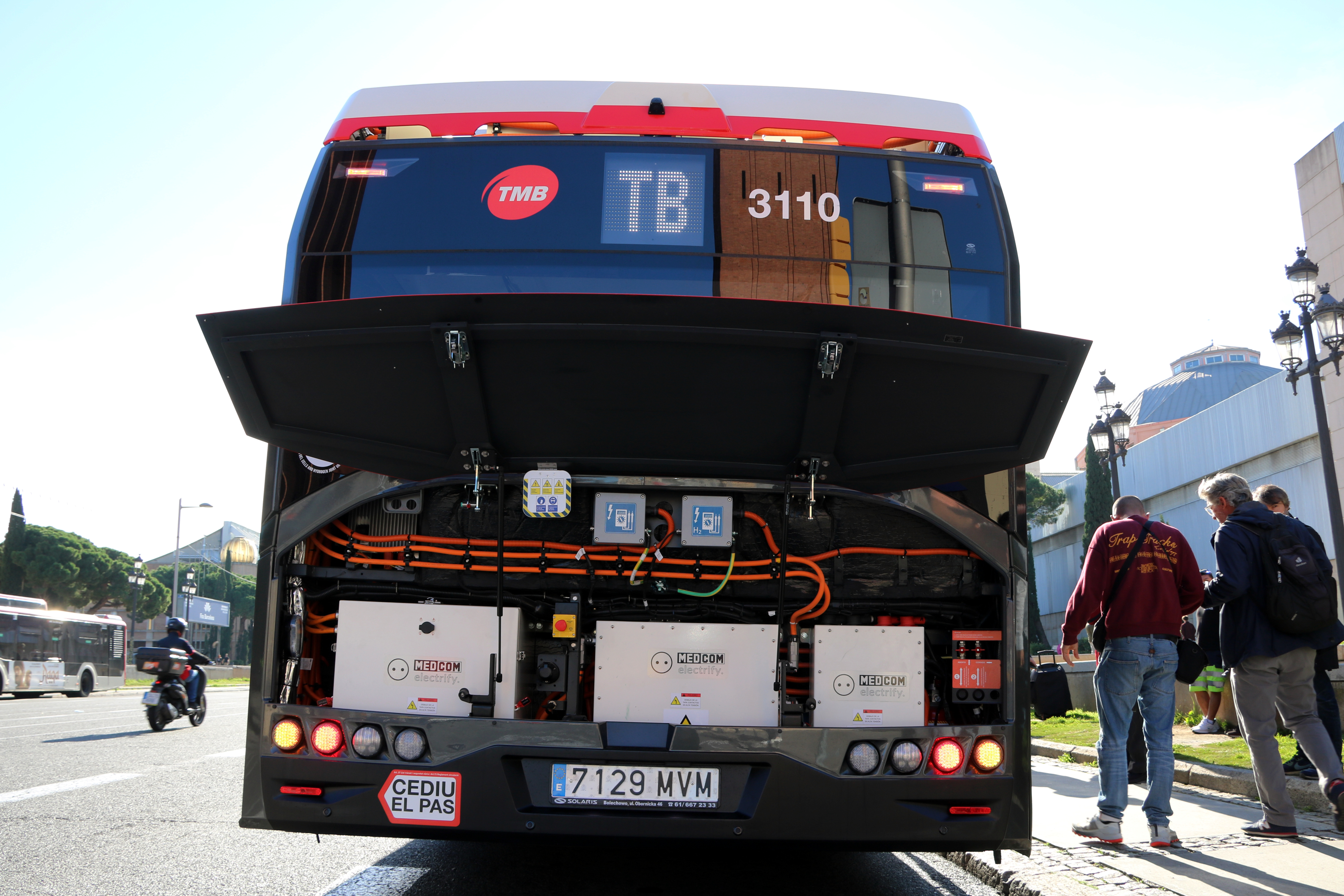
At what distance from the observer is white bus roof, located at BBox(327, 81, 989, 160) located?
3.95m

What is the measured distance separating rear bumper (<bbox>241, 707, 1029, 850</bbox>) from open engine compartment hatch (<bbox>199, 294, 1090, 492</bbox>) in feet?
2.83

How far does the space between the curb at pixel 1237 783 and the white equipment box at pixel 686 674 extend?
2531 millimetres

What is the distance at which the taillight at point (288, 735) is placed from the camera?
3.27m

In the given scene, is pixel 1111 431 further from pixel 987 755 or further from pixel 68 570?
pixel 68 570

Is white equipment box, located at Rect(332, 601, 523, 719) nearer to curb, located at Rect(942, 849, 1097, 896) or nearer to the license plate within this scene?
the license plate

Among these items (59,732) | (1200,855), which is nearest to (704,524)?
(1200,855)

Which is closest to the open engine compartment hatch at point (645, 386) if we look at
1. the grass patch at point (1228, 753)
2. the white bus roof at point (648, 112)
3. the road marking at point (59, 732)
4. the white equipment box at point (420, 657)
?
the white equipment box at point (420, 657)

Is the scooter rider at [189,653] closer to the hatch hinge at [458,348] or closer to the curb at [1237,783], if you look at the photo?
the curb at [1237,783]

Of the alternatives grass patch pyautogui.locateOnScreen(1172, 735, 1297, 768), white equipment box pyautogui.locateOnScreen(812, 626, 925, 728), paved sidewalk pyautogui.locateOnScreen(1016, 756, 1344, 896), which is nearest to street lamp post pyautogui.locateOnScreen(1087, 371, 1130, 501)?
grass patch pyautogui.locateOnScreen(1172, 735, 1297, 768)

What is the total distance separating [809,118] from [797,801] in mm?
2626

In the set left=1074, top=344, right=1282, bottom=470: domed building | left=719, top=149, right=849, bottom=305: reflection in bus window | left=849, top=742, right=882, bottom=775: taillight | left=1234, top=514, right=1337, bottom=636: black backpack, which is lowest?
left=849, top=742, right=882, bottom=775: taillight

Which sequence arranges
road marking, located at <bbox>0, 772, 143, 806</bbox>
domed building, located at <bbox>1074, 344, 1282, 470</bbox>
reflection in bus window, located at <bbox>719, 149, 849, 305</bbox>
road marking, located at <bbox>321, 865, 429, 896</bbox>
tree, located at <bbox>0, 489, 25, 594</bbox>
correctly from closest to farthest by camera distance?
reflection in bus window, located at <bbox>719, 149, 849, 305</bbox>, road marking, located at <bbox>321, 865, 429, 896</bbox>, road marking, located at <bbox>0, 772, 143, 806</bbox>, tree, located at <bbox>0, 489, 25, 594</bbox>, domed building, located at <bbox>1074, 344, 1282, 470</bbox>

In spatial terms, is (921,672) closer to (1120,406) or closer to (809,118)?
(809,118)

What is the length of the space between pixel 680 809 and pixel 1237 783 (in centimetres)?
491
